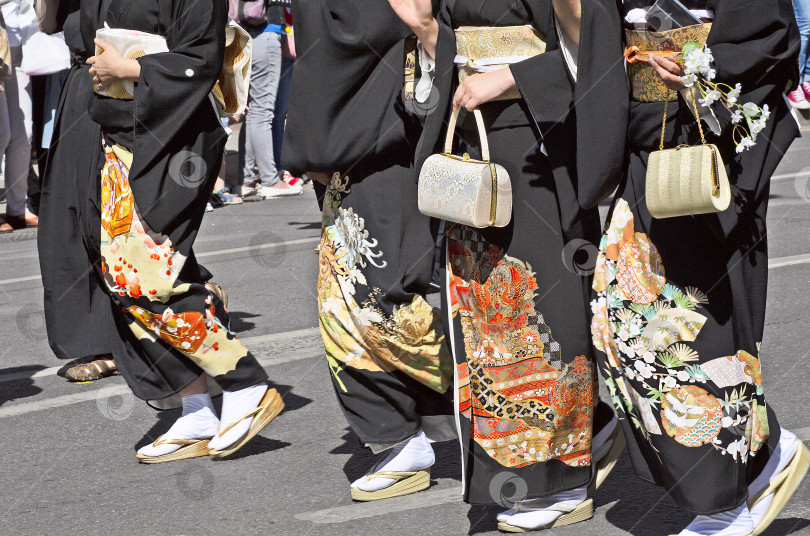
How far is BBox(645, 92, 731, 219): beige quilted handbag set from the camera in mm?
2730

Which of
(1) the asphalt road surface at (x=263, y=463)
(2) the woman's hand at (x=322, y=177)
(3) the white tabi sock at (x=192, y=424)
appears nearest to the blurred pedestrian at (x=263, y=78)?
(1) the asphalt road surface at (x=263, y=463)

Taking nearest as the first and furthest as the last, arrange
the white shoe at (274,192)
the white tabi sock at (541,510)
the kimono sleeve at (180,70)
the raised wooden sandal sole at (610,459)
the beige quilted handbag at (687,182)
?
the beige quilted handbag at (687,182), the white tabi sock at (541,510), the raised wooden sandal sole at (610,459), the kimono sleeve at (180,70), the white shoe at (274,192)

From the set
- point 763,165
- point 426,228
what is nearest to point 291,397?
point 426,228

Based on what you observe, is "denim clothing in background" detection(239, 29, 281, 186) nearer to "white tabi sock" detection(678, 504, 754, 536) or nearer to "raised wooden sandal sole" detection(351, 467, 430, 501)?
"raised wooden sandal sole" detection(351, 467, 430, 501)

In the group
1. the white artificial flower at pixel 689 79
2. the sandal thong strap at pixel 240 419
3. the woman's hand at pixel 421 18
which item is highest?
the woman's hand at pixel 421 18

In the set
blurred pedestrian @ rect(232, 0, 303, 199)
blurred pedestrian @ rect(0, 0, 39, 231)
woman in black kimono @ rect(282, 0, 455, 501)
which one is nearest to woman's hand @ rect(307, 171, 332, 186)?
woman in black kimono @ rect(282, 0, 455, 501)

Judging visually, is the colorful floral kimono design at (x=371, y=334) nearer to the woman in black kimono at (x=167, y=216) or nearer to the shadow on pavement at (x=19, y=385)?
the woman in black kimono at (x=167, y=216)

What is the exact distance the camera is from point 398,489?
3713 mm

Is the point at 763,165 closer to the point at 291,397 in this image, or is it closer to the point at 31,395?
the point at 291,397

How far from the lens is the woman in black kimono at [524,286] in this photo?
3.13 meters

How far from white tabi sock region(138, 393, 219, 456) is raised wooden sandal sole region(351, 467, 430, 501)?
0.74 metres

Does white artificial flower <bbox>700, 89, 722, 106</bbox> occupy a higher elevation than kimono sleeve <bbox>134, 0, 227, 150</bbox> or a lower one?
higher

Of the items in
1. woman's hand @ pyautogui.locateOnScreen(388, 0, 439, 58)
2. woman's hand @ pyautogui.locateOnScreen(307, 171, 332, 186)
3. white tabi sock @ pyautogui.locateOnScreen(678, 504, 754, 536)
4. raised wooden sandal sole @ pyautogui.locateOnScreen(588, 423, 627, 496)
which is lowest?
raised wooden sandal sole @ pyautogui.locateOnScreen(588, 423, 627, 496)

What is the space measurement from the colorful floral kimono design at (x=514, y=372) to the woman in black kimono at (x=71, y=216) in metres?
1.52
